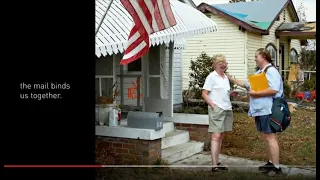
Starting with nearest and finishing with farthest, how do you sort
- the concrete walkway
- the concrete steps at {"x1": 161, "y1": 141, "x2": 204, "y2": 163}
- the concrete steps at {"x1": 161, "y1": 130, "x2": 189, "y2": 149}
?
the concrete walkway → the concrete steps at {"x1": 161, "y1": 141, "x2": 204, "y2": 163} → the concrete steps at {"x1": 161, "y1": 130, "x2": 189, "y2": 149}

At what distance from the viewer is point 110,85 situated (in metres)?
6.00

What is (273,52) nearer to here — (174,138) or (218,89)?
(218,89)

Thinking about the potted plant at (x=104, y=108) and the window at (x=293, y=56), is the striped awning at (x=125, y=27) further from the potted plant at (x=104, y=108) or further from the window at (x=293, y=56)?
the window at (x=293, y=56)

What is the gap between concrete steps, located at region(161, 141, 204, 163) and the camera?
197 inches

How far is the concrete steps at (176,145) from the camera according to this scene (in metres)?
5.09

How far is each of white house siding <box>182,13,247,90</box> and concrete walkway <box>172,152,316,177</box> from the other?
87 centimetres

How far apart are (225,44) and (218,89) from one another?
38.5 inches

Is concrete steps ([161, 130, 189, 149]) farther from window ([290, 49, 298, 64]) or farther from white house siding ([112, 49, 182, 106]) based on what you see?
window ([290, 49, 298, 64])

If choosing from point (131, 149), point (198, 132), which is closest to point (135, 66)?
point (198, 132)

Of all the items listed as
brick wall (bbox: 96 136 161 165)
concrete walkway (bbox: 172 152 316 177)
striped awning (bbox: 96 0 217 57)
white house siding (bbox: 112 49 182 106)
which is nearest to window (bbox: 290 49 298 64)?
concrete walkway (bbox: 172 152 316 177)
